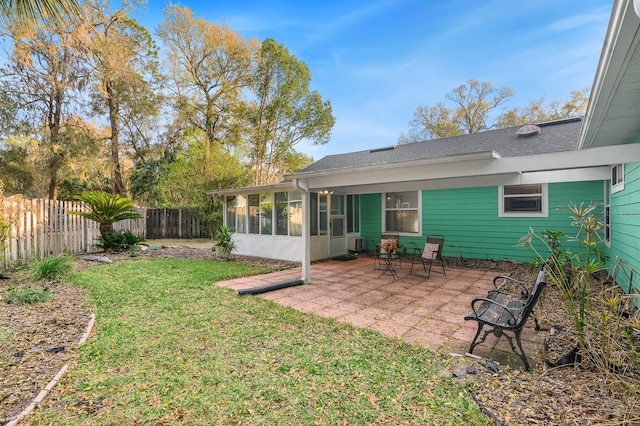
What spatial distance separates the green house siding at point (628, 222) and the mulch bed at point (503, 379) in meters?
1.49

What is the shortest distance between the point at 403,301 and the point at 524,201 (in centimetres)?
520

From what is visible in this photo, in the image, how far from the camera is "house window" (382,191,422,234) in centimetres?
946

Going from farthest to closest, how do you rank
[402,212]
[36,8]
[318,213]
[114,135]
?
1. [114,135]
2. [402,212]
3. [318,213]
4. [36,8]

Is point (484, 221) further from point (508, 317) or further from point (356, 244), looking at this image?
point (508, 317)

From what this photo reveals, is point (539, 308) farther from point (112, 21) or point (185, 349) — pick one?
point (112, 21)

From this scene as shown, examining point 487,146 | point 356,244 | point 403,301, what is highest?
point 487,146

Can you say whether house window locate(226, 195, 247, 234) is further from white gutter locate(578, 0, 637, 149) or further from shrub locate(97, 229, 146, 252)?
white gutter locate(578, 0, 637, 149)

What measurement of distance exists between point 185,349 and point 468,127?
22.1 metres

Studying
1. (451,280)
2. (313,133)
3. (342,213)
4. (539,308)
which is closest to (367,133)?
(313,133)

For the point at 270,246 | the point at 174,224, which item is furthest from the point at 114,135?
the point at 270,246

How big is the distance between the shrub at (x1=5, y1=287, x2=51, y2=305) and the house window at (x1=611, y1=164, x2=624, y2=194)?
9.15m

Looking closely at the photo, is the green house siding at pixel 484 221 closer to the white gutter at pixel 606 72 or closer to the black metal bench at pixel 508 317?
the white gutter at pixel 606 72

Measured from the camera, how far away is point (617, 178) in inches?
214

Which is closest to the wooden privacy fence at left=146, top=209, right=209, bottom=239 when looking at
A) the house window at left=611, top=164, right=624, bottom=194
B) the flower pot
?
the flower pot
